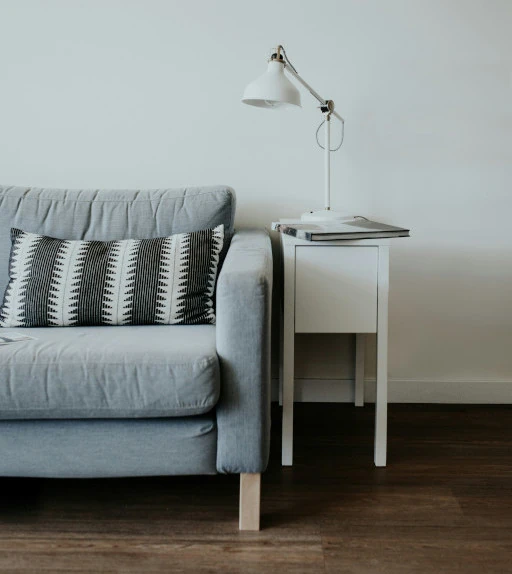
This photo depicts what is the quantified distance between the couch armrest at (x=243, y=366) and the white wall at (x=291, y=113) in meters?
0.96

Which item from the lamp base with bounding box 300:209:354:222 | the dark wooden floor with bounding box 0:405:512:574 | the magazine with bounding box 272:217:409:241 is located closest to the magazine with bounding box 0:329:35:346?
the dark wooden floor with bounding box 0:405:512:574

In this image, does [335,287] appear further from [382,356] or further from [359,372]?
[359,372]

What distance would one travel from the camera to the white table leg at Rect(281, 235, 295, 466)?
1869 millimetres

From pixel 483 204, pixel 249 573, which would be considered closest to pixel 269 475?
pixel 249 573

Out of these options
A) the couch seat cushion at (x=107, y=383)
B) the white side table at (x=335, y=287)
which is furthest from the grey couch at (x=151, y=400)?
the white side table at (x=335, y=287)

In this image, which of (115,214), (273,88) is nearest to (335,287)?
(273,88)

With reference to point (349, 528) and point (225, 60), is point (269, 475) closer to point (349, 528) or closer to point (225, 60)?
point (349, 528)

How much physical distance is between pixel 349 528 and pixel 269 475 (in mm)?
353

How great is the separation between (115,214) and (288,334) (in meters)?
0.70

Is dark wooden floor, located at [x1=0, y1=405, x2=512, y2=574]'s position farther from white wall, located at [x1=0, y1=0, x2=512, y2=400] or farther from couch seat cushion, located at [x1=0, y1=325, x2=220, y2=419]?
white wall, located at [x1=0, y1=0, x2=512, y2=400]

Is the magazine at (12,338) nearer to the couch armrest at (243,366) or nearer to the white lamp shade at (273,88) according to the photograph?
the couch armrest at (243,366)

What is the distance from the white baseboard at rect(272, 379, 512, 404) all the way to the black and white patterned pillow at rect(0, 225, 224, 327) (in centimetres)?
74

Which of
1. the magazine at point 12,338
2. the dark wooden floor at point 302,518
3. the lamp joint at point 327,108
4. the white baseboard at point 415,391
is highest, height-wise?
the lamp joint at point 327,108

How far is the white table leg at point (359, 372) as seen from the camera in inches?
95.7
